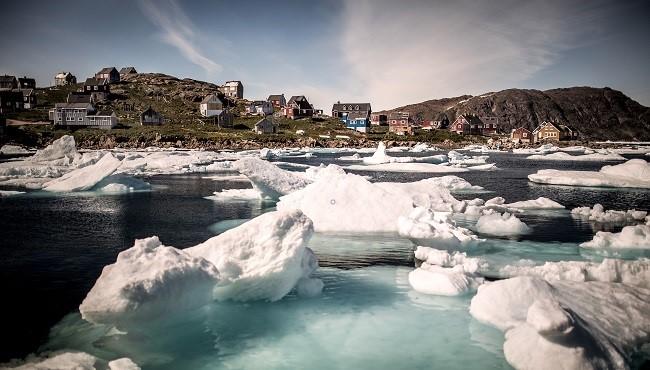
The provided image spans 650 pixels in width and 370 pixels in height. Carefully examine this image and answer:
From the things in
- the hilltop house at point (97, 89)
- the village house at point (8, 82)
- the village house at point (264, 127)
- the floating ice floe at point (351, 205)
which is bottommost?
the floating ice floe at point (351, 205)

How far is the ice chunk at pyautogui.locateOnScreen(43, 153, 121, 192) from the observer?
32062 mm

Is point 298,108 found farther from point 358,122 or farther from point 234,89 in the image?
point 234,89

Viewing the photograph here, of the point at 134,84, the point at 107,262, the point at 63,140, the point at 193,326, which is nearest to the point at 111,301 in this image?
the point at 193,326

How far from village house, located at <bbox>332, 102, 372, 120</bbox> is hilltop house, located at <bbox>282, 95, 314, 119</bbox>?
8.28 m

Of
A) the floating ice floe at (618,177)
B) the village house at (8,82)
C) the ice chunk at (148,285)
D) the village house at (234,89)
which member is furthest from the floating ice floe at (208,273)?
the village house at (234,89)

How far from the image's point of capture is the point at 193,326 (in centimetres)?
1028

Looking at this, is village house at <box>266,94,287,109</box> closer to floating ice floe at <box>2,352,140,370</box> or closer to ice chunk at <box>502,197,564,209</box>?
ice chunk at <box>502,197,564,209</box>

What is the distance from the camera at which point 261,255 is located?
11562 mm

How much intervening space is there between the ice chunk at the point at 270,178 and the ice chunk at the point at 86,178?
1112cm

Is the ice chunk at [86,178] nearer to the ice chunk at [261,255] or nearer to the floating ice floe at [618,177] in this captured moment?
the ice chunk at [261,255]

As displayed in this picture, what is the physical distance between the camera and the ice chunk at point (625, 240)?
17078mm

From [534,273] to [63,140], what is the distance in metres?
49.7

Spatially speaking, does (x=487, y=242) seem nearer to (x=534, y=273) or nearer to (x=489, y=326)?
(x=534, y=273)

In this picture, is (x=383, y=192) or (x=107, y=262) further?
(x=383, y=192)
